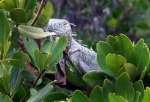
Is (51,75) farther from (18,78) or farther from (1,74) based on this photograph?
(1,74)

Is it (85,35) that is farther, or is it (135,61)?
(85,35)

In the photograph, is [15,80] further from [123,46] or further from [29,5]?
[123,46]

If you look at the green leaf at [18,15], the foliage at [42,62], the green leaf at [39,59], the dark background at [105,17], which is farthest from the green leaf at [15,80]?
the dark background at [105,17]

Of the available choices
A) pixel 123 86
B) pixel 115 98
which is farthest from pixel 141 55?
pixel 115 98

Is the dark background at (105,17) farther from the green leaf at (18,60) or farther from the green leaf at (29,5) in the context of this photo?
the green leaf at (18,60)

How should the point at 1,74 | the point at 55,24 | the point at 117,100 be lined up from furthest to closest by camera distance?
the point at 55,24
the point at 1,74
the point at 117,100

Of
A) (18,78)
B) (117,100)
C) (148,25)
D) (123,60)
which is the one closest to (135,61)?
(123,60)

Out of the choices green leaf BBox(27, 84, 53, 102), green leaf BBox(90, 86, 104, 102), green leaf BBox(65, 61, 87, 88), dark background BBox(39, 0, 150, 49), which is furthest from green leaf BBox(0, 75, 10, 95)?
dark background BBox(39, 0, 150, 49)

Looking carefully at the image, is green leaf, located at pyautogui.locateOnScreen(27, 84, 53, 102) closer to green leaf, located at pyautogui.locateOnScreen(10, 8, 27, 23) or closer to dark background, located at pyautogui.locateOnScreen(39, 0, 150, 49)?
green leaf, located at pyautogui.locateOnScreen(10, 8, 27, 23)

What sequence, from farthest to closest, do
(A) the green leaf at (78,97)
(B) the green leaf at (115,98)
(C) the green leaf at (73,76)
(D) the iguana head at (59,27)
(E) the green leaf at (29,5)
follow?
(D) the iguana head at (59,27)
(C) the green leaf at (73,76)
(E) the green leaf at (29,5)
(A) the green leaf at (78,97)
(B) the green leaf at (115,98)
